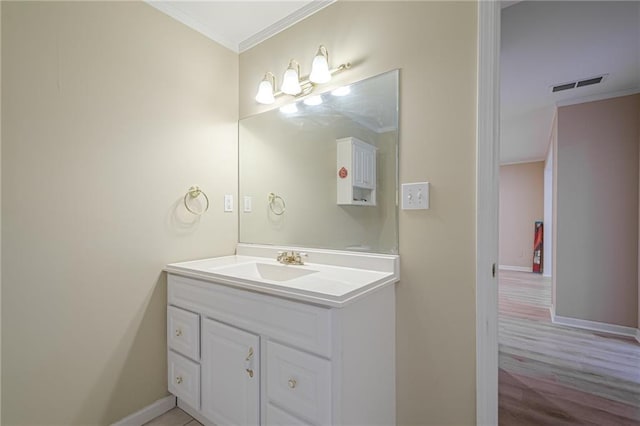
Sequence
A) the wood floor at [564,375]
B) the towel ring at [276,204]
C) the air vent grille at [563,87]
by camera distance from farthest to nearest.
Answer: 1. the air vent grille at [563,87]
2. the towel ring at [276,204]
3. the wood floor at [564,375]

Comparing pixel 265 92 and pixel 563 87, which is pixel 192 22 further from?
pixel 563 87

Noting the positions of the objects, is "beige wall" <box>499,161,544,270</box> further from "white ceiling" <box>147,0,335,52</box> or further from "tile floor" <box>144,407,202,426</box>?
"tile floor" <box>144,407,202,426</box>

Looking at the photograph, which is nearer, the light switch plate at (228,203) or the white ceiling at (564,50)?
the white ceiling at (564,50)

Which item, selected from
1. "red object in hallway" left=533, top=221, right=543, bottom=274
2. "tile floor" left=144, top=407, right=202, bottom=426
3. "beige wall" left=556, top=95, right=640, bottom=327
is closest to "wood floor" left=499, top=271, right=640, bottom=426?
"beige wall" left=556, top=95, right=640, bottom=327

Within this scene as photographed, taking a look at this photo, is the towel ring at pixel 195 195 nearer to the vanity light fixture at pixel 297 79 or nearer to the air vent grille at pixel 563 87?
the vanity light fixture at pixel 297 79

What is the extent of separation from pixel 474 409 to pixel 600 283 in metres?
2.74

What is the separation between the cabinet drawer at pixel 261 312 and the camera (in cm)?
105

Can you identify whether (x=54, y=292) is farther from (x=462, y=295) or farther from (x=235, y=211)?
(x=462, y=295)

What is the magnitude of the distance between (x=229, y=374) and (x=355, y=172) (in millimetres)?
1167

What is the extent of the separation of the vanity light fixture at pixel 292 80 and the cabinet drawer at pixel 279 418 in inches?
63.4

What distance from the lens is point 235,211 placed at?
2.10m

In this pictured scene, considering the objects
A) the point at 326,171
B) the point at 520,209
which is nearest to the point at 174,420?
the point at 326,171

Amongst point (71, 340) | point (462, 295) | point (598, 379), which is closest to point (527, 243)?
point (598, 379)

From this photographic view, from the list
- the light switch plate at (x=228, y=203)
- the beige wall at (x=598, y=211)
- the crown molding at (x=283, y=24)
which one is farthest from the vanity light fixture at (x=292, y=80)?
the beige wall at (x=598, y=211)
